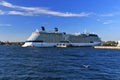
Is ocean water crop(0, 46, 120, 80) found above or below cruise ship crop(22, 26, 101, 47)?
below

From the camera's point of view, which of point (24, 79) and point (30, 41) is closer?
point (24, 79)

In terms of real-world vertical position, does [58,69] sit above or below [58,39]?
below

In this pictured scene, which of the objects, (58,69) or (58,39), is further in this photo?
(58,39)

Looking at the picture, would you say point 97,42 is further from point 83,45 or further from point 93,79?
point 93,79

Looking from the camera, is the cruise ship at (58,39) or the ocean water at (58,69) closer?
the ocean water at (58,69)

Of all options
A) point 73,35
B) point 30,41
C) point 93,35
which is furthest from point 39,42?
point 93,35

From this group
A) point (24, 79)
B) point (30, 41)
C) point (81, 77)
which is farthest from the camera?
point (30, 41)

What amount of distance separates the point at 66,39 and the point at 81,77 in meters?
121

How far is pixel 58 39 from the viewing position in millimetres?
143625

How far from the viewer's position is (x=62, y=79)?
82.4 ft

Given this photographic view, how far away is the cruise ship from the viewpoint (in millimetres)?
134387

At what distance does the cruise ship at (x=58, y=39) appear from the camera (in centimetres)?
13439

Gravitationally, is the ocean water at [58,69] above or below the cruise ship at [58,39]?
below

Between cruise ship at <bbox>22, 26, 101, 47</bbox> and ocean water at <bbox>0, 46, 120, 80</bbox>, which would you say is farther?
cruise ship at <bbox>22, 26, 101, 47</bbox>
